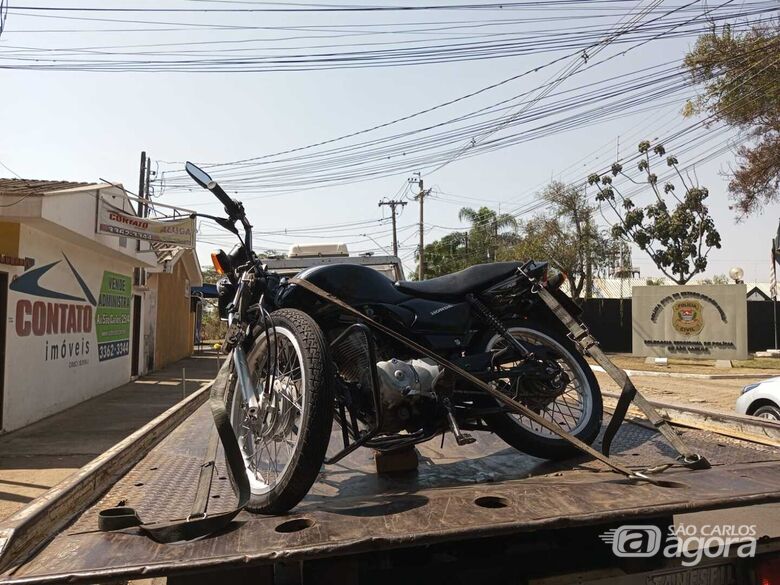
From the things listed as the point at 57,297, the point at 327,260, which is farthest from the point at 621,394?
the point at 57,297

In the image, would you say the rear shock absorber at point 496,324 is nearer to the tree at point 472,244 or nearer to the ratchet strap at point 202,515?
the ratchet strap at point 202,515

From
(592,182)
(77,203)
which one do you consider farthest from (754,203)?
(77,203)

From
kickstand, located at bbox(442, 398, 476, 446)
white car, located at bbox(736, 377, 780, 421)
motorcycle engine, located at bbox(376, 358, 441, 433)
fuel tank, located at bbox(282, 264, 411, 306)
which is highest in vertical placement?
fuel tank, located at bbox(282, 264, 411, 306)

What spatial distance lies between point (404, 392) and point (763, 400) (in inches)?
201

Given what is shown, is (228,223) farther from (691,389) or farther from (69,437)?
(691,389)

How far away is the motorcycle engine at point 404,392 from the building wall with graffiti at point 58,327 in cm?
904

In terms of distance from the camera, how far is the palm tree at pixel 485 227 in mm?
39406

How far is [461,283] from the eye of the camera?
9.52 ft

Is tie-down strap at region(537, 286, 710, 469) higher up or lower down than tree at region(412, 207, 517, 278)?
lower down

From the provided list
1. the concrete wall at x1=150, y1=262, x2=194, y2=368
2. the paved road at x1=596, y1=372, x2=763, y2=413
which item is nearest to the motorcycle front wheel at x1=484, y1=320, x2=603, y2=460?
the paved road at x1=596, y1=372, x2=763, y2=413

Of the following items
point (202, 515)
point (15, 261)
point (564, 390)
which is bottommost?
point (202, 515)

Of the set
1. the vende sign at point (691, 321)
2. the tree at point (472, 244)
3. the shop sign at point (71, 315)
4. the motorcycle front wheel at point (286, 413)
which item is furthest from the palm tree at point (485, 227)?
the motorcycle front wheel at point (286, 413)

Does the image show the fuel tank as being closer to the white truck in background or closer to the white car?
the white truck in background

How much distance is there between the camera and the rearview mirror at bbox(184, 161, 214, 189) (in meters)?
2.66
